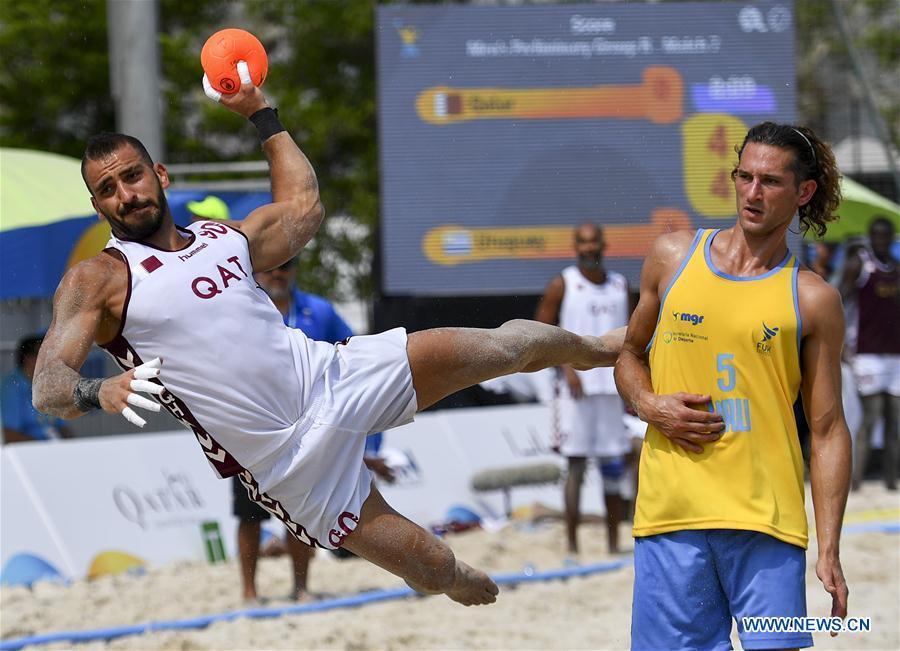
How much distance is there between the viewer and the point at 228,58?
3.92m

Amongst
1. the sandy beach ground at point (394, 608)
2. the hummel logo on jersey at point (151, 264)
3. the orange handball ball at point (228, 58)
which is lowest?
the sandy beach ground at point (394, 608)

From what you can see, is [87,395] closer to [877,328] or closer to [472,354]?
[472,354]

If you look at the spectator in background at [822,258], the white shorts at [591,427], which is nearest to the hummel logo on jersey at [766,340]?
the white shorts at [591,427]

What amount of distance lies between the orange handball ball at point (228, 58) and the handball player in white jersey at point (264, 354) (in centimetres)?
3

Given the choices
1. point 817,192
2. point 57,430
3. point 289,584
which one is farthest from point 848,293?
point 817,192

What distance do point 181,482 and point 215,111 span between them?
904 centimetres

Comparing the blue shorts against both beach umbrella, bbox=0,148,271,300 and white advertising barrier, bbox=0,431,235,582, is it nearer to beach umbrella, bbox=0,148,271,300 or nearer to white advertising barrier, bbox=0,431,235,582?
beach umbrella, bbox=0,148,271,300

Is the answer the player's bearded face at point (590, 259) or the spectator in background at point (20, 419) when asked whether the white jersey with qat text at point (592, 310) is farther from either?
the spectator in background at point (20, 419)

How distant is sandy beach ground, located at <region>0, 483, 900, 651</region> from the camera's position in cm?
558

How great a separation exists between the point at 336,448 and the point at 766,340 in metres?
1.35

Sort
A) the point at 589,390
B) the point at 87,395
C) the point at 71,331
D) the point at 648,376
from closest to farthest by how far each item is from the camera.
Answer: the point at 87,395
the point at 71,331
the point at 648,376
the point at 589,390

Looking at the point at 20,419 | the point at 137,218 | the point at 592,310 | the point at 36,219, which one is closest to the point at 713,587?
the point at 137,218

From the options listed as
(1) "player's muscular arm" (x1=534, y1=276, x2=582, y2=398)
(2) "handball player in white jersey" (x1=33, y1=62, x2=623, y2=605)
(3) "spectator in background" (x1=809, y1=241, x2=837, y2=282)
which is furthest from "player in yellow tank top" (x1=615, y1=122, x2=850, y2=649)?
(3) "spectator in background" (x1=809, y1=241, x2=837, y2=282)

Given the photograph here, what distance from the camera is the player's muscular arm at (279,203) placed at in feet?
12.9
